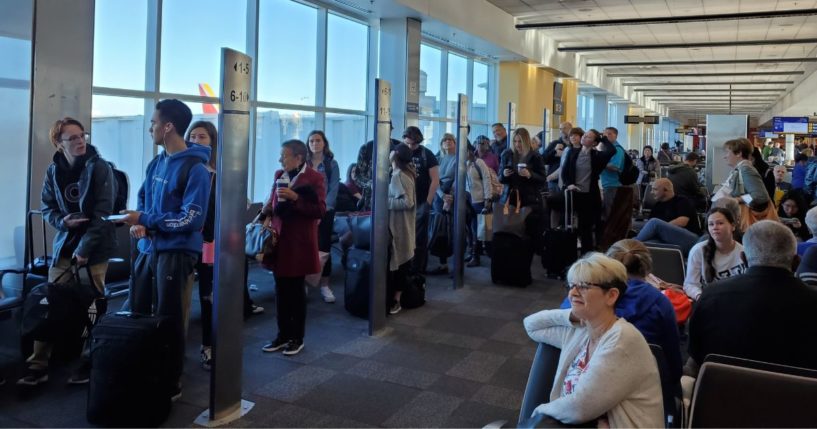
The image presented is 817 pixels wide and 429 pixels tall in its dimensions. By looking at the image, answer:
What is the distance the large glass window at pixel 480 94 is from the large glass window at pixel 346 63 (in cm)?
509

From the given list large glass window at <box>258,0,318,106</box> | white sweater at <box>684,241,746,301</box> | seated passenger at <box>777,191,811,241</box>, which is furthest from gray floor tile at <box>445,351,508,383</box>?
large glass window at <box>258,0,318,106</box>

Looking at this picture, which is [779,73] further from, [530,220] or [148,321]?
[148,321]

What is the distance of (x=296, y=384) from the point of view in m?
3.57

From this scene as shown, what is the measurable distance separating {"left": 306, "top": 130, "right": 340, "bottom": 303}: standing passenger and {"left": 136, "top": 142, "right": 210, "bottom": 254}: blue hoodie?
7.29 feet

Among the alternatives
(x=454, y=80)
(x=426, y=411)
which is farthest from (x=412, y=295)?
Result: (x=454, y=80)

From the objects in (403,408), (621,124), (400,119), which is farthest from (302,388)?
(621,124)

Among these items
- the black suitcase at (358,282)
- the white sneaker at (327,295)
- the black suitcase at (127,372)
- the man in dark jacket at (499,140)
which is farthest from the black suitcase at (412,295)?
the man in dark jacket at (499,140)

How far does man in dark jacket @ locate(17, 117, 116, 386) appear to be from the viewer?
3594mm

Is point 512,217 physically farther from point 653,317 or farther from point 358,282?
point 653,317

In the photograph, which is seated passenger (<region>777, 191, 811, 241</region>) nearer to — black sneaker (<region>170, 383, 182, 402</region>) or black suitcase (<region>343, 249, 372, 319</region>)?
black suitcase (<region>343, 249, 372, 319</region>)

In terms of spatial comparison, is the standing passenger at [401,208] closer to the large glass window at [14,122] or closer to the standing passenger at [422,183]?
the standing passenger at [422,183]

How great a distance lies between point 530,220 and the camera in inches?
260

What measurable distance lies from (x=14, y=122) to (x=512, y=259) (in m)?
4.43

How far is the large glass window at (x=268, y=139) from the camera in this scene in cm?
833
